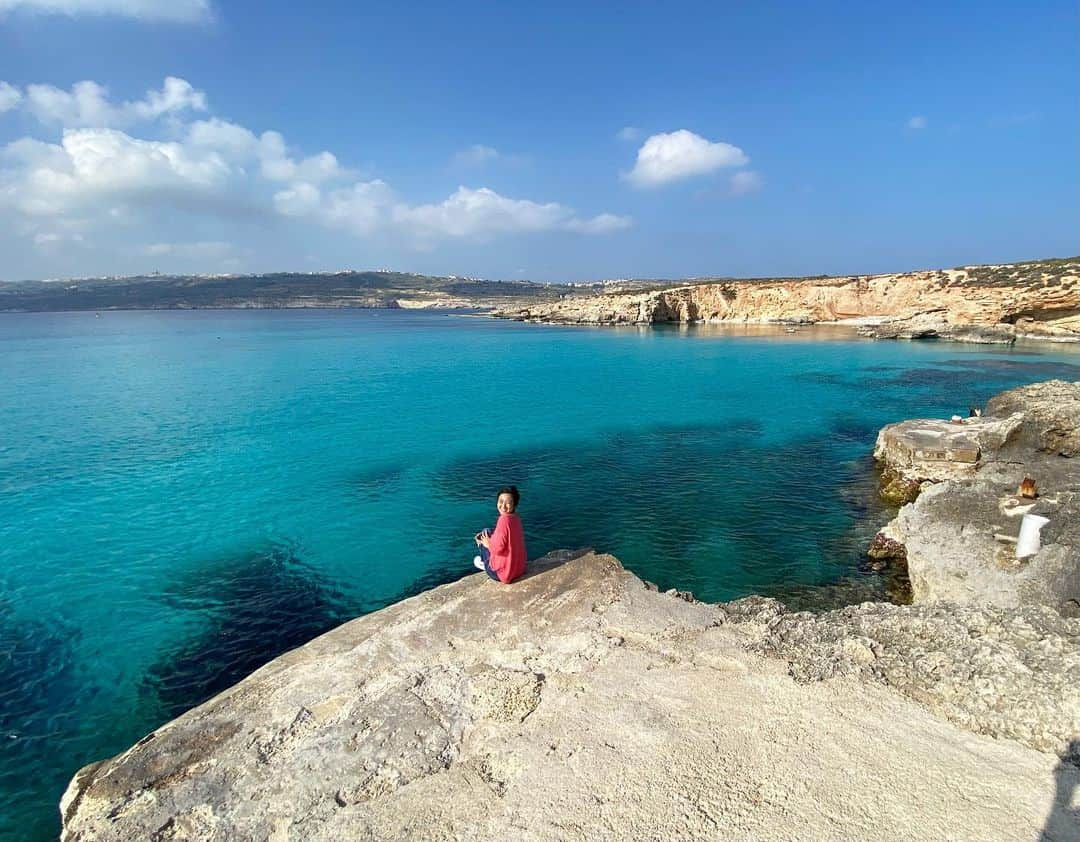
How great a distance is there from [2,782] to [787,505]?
19416 mm

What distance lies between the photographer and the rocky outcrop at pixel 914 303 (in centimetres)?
6247

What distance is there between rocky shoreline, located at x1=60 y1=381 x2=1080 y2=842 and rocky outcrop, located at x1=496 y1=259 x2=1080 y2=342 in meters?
72.7

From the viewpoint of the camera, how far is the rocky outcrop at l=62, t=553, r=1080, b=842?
4.98 m

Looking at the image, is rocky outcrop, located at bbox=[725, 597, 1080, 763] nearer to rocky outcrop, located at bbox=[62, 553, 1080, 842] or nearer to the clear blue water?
rocky outcrop, located at bbox=[62, 553, 1080, 842]

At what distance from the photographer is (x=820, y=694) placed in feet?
21.0

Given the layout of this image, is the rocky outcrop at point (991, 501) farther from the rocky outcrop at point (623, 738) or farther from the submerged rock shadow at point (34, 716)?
the submerged rock shadow at point (34, 716)

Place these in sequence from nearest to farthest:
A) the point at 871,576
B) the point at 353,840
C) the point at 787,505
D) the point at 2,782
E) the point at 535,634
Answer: the point at 353,840 < the point at 535,634 < the point at 2,782 < the point at 871,576 < the point at 787,505

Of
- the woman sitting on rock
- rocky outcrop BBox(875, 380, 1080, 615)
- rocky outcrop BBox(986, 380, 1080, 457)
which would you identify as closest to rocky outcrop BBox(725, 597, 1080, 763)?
rocky outcrop BBox(875, 380, 1080, 615)

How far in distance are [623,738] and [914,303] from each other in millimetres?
86920

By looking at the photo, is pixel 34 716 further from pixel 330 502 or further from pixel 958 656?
pixel 958 656

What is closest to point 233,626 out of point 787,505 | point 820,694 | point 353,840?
point 353,840

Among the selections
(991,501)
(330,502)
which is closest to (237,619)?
(330,502)

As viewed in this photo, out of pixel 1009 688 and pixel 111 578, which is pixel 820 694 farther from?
pixel 111 578

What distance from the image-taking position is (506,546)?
9.07 m
